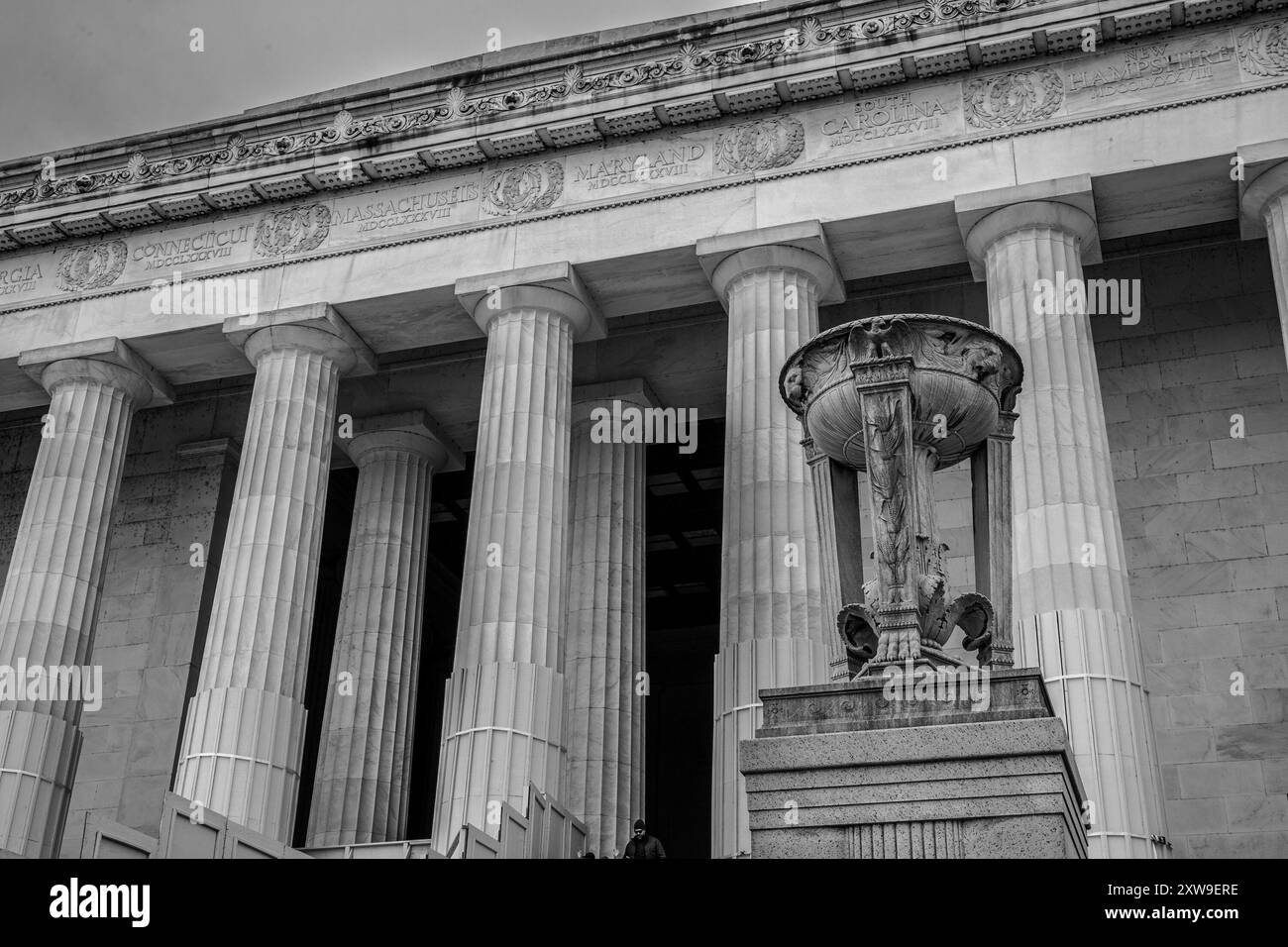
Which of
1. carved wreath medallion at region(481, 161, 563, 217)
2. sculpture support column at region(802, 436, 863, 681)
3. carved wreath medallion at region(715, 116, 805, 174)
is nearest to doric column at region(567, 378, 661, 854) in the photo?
carved wreath medallion at region(481, 161, 563, 217)

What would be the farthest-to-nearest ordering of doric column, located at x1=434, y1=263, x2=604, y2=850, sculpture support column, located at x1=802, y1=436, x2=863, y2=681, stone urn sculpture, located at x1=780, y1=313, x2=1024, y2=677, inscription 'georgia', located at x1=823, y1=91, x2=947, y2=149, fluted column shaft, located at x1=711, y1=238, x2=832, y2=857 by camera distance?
inscription 'georgia', located at x1=823, y1=91, x2=947, y2=149 < doric column, located at x1=434, y1=263, x2=604, y2=850 < fluted column shaft, located at x1=711, y1=238, x2=832, y2=857 < sculpture support column, located at x1=802, y1=436, x2=863, y2=681 < stone urn sculpture, located at x1=780, y1=313, x2=1024, y2=677

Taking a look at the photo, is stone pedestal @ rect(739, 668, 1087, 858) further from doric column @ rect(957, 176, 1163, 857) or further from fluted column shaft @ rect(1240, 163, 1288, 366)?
fluted column shaft @ rect(1240, 163, 1288, 366)

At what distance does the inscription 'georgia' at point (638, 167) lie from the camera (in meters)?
25.9

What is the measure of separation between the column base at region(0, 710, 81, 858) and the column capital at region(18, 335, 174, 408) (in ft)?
23.0

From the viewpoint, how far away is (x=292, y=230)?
2798 centimetres

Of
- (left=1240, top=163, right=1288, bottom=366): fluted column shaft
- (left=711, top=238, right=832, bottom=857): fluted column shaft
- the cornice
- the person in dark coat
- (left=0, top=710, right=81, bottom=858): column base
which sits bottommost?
the person in dark coat

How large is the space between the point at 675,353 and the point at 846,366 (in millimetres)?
18190

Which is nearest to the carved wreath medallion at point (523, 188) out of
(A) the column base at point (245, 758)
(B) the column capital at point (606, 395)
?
(B) the column capital at point (606, 395)

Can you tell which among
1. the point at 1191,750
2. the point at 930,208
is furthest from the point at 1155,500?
the point at 930,208

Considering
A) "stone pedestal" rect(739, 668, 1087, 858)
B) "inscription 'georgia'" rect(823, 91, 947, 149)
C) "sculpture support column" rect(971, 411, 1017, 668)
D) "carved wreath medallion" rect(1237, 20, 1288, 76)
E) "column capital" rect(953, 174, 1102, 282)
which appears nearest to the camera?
"stone pedestal" rect(739, 668, 1087, 858)

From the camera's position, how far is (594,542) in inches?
1141

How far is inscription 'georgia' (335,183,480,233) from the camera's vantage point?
88.9 ft
